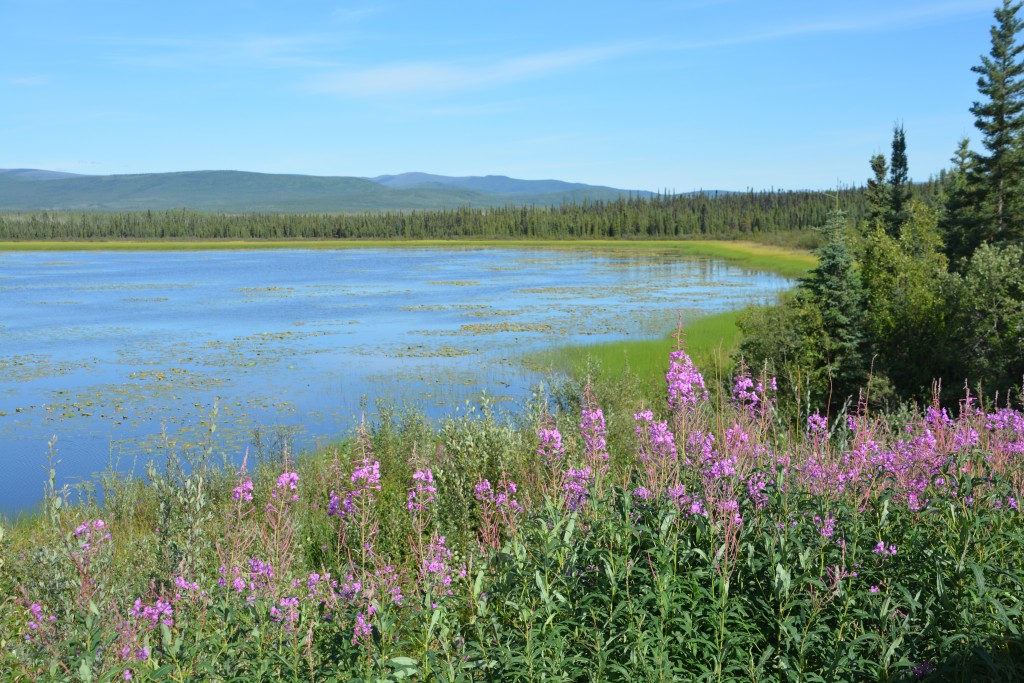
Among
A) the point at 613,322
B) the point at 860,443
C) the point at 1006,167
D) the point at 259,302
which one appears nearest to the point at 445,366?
the point at 613,322

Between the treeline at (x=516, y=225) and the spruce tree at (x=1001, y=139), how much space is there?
96943 mm

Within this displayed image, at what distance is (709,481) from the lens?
532 centimetres

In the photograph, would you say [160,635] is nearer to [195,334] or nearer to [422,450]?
[422,450]

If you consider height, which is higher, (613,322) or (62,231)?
(62,231)

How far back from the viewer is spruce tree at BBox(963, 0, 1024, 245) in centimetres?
4153

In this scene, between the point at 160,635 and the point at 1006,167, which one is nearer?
the point at 160,635

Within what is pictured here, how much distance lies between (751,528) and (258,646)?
308cm

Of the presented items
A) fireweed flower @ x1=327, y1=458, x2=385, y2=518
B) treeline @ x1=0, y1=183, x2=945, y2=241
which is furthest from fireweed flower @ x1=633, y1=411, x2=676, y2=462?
treeline @ x1=0, y1=183, x2=945, y2=241

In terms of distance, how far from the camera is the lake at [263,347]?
18625 millimetres

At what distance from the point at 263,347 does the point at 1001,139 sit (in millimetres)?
39914

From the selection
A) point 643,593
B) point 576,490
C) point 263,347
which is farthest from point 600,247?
point 643,593

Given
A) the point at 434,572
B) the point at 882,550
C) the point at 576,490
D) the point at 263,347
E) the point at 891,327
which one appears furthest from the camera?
the point at 263,347

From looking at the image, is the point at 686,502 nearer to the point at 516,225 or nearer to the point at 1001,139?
the point at 1001,139

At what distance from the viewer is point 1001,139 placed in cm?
4238
